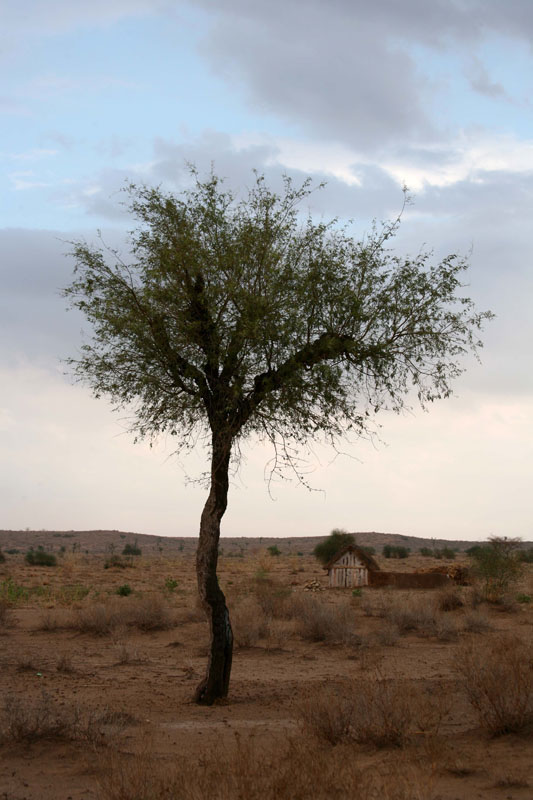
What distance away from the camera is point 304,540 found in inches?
4562

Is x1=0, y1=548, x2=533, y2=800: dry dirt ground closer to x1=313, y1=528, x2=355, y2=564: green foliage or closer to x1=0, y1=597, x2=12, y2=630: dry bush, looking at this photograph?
x1=0, y1=597, x2=12, y2=630: dry bush

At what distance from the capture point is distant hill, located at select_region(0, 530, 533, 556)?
3711 inches

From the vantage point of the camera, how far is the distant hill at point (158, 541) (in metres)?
94.2

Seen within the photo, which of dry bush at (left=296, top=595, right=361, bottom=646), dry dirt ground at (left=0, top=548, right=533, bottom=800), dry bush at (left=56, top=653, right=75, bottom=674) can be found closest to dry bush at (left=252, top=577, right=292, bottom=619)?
dry dirt ground at (left=0, top=548, right=533, bottom=800)

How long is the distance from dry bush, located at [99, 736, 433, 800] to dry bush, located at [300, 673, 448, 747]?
1.47 meters

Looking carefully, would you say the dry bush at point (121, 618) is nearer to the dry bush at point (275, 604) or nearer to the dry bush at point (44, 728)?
the dry bush at point (275, 604)

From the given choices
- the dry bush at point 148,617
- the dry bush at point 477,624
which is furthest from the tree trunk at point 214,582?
the dry bush at point 477,624

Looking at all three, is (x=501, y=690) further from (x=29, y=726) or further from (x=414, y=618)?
(x=414, y=618)

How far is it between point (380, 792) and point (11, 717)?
17.4ft

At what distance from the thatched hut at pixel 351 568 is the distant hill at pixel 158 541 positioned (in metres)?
57.0

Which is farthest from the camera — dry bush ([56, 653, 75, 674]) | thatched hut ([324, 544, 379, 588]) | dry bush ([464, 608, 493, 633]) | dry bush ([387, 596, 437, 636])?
thatched hut ([324, 544, 379, 588])

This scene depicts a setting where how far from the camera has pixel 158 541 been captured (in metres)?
112

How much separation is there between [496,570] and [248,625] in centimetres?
1196

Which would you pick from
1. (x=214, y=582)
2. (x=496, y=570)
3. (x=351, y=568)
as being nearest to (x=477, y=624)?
(x=496, y=570)
